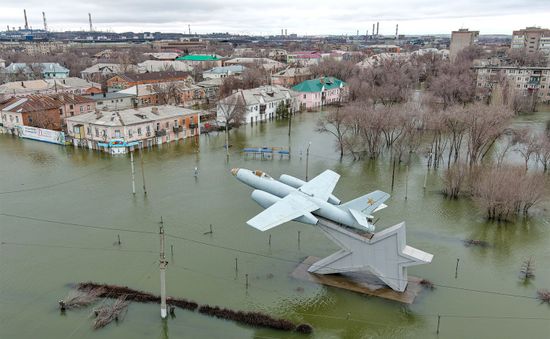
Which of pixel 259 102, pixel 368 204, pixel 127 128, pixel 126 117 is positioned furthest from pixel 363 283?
pixel 259 102

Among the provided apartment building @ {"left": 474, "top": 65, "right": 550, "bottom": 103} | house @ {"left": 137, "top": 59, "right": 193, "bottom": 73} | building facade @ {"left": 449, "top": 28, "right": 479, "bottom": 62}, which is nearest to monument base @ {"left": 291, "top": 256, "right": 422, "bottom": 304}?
apartment building @ {"left": 474, "top": 65, "right": 550, "bottom": 103}

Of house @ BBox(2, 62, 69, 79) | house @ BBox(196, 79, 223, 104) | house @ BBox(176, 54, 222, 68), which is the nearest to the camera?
house @ BBox(196, 79, 223, 104)

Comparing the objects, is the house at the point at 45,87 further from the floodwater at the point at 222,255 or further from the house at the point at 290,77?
the house at the point at 290,77

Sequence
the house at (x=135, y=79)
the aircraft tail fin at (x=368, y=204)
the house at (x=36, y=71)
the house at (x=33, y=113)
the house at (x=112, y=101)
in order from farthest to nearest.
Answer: the house at (x=36, y=71), the house at (x=135, y=79), the house at (x=112, y=101), the house at (x=33, y=113), the aircraft tail fin at (x=368, y=204)

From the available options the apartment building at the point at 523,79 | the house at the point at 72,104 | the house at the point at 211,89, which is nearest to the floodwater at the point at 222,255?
the house at the point at 72,104

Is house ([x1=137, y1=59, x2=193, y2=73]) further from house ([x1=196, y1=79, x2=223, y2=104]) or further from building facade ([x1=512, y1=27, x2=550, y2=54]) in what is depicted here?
building facade ([x1=512, y1=27, x2=550, y2=54])

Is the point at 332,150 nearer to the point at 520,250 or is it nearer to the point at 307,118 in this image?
the point at 307,118

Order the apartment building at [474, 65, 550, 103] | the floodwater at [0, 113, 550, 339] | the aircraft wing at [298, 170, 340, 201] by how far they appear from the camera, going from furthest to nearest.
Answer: the apartment building at [474, 65, 550, 103], the aircraft wing at [298, 170, 340, 201], the floodwater at [0, 113, 550, 339]
